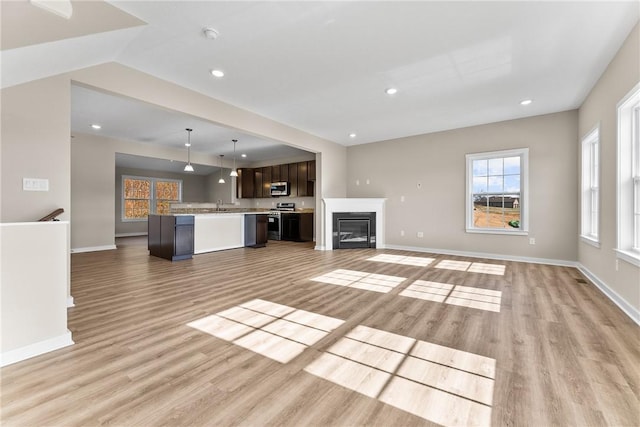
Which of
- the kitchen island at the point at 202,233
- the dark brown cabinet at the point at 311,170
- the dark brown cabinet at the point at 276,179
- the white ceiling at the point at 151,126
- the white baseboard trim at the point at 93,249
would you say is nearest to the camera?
the white ceiling at the point at 151,126

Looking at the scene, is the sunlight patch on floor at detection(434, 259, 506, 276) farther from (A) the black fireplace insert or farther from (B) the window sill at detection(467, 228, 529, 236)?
(A) the black fireplace insert

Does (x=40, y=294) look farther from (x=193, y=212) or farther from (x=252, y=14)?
(x=193, y=212)

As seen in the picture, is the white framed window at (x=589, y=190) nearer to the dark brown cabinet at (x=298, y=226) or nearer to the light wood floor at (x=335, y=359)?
the light wood floor at (x=335, y=359)

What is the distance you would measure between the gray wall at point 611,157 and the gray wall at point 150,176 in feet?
37.1

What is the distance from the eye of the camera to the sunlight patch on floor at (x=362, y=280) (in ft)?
11.6

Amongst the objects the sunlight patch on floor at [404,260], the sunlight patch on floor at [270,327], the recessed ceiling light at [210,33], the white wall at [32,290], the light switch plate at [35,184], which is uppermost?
the recessed ceiling light at [210,33]

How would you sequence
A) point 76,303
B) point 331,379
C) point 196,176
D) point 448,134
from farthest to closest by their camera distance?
point 196,176
point 448,134
point 76,303
point 331,379

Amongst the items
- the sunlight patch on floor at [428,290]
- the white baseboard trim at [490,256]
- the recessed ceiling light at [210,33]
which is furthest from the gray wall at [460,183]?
the recessed ceiling light at [210,33]

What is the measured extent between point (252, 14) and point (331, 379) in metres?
2.86

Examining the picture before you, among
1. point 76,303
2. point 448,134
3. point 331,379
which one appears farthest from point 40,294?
point 448,134

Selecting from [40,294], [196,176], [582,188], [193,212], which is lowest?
[40,294]

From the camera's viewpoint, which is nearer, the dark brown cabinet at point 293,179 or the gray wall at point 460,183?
the gray wall at point 460,183

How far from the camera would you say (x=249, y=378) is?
64.7 inches

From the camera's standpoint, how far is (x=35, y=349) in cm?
188
